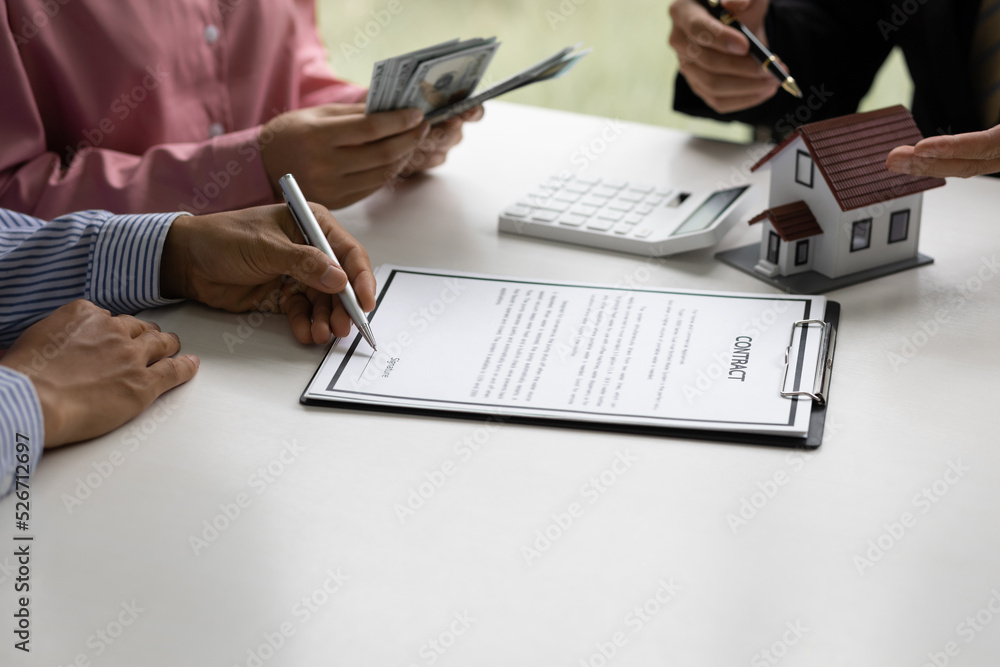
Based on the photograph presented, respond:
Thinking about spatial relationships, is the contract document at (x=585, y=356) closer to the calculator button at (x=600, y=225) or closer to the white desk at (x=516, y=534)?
the white desk at (x=516, y=534)

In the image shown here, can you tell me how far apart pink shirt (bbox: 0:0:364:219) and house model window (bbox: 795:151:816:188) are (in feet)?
2.09

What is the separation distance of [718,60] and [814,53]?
28cm

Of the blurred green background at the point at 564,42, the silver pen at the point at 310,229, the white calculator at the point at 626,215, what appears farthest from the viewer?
the blurred green background at the point at 564,42

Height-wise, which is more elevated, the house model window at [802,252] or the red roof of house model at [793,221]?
the red roof of house model at [793,221]

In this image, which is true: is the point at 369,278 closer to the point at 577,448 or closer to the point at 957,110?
the point at 577,448

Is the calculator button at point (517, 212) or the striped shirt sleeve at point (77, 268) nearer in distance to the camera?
the striped shirt sleeve at point (77, 268)

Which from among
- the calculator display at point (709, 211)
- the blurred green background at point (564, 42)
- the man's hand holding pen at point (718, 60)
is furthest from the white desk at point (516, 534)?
the blurred green background at point (564, 42)

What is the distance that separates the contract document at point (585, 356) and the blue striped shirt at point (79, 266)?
234 mm

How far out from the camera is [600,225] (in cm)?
105

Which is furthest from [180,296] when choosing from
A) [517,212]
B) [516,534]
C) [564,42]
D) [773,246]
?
[564,42]

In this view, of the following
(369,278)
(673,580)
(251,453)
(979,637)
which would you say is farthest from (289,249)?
(979,637)

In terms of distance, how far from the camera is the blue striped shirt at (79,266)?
0.89m

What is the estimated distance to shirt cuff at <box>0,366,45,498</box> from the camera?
26.4 inches

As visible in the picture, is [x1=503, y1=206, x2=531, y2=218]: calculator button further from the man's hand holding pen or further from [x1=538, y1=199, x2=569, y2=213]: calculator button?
the man's hand holding pen
